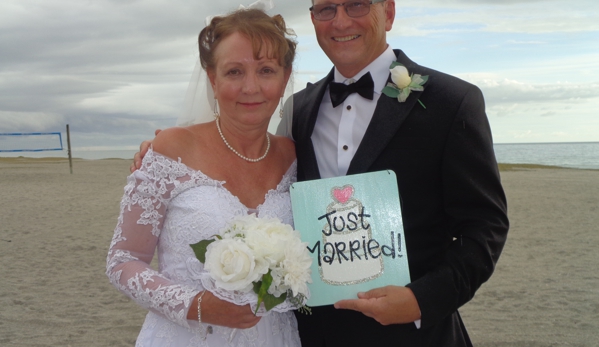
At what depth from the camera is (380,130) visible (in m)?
2.59

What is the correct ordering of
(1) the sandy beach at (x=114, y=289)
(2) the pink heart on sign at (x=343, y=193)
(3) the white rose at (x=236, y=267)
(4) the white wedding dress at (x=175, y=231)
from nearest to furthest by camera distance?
(3) the white rose at (x=236, y=267) → (2) the pink heart on sign at (x=343, y=193) → (4) the white wedding dress at (x=175, y=231) → (1) the sandy beach at (x=114, y=289)

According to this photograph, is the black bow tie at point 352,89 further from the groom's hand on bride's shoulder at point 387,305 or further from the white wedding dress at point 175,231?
the groom's hand on bride's shoulder at point 387,305

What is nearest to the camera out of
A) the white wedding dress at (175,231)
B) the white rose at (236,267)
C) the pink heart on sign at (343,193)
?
the white rose at (236,267)

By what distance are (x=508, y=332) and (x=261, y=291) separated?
587 centimetres

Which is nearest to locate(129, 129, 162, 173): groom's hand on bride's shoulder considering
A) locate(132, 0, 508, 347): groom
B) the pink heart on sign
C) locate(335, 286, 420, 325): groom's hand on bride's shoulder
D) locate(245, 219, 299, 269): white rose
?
locate(132, 0, 508, 347): groom

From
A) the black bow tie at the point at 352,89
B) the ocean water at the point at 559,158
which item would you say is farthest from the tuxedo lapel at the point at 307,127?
the ocean water at the point at 559,158

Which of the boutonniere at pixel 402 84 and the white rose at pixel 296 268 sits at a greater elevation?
the boutonniere at pixel 402 84

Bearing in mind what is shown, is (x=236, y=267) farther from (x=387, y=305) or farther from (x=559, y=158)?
(x=559, y=158)

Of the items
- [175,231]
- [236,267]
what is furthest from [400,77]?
[175,231]

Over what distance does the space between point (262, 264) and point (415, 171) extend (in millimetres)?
900

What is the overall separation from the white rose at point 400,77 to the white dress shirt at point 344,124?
18 cm

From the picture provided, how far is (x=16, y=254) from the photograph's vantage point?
1130cm

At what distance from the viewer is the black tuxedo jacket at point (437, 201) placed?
2.45 m

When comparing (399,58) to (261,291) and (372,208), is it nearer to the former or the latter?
(372,208)
